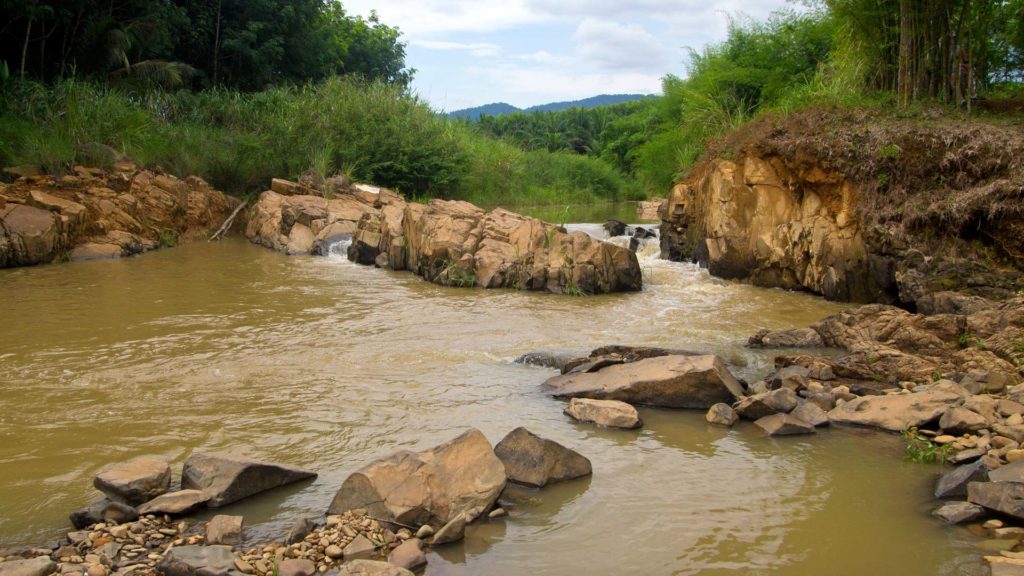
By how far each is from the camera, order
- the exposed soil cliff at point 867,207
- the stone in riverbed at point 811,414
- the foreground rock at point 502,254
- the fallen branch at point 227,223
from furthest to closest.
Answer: the fallen branch at point 227,223 → the foreground rock at point 502,254 → the exposed soil cliff at point 867,207 → the stone in riverbed at point 811,414

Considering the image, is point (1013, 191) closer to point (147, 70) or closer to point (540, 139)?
point (147, 70)

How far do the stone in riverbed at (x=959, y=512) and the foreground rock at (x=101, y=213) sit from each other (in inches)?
588

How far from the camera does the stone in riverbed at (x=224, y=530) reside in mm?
4039

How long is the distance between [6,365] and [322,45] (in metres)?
32.4

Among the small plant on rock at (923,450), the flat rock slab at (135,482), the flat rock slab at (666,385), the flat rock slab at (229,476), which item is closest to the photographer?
the flat rock slab at (135,482)

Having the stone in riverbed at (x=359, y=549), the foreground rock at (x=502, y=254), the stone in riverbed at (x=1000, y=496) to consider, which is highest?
the foreground rock at (x=502, y=254)

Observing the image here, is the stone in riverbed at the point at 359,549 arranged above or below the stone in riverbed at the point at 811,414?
below

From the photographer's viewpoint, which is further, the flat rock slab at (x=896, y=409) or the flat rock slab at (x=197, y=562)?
the flat rock slab at (x=896, y=409)

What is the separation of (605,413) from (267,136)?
19.4 metres

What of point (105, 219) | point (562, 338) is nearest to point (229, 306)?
point (562, 338)

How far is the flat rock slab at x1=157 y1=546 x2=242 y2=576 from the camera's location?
12.0 feet

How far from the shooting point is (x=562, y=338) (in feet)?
30.3

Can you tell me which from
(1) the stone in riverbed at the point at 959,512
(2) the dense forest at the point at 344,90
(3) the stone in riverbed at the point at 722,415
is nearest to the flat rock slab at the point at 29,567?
(3) the stone in riverbed at the point at 722,415

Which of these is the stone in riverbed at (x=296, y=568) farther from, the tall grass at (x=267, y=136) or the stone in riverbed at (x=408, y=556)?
the tall grass at (x=267, y=136)
